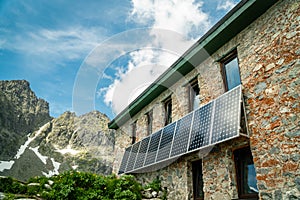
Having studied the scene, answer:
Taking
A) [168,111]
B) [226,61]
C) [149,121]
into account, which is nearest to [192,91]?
[168,111]

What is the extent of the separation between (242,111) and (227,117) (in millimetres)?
565

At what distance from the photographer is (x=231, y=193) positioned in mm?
5215

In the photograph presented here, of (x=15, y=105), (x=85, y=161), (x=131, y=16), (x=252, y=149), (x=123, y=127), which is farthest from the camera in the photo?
(x=15, y=105)

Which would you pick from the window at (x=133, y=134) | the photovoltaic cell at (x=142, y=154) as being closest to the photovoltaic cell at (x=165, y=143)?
the photovoltaic cell at (x=142, y=154)

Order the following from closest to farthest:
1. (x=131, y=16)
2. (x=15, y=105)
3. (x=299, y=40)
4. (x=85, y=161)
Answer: (x=299, y=40), (x=131, y=16), (x=85, y=161), (x=15, y=105)

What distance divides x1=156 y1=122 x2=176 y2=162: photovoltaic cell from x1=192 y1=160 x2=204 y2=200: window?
3.28 ft

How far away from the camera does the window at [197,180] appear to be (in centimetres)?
663

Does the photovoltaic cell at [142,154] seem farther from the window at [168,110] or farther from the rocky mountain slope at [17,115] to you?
the rocky mountain slope at [17,115]

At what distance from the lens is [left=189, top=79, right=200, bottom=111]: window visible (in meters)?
7.78

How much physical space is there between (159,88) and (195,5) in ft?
11.4

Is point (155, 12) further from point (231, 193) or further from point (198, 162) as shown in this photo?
point (231, 193)

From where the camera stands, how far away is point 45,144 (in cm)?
5731

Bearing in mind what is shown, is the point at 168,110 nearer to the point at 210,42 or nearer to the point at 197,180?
the point at 197,180

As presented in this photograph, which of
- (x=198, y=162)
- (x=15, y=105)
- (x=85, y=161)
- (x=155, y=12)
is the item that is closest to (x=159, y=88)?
(x=155, y=12)
